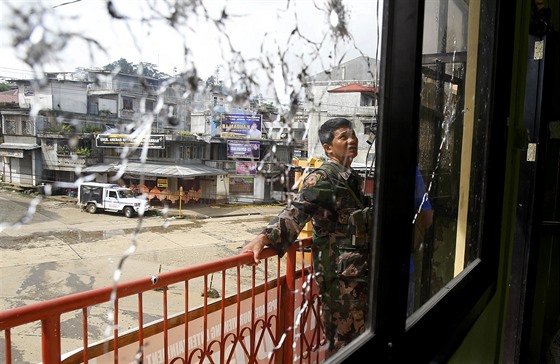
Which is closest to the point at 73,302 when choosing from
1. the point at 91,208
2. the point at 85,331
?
the point at 85,331

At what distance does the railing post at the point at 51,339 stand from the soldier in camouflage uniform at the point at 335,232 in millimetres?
640

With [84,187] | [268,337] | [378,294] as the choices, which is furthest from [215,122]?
[268,337]

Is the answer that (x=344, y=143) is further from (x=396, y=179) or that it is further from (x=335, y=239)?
(x=335, y=239)

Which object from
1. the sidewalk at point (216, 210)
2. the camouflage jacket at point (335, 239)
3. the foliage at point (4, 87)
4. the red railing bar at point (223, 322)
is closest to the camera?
the foliage at point (4, 87)

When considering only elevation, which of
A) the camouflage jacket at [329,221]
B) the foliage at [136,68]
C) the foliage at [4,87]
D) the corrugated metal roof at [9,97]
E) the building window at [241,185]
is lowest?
the camouflage jacket at [329,221]

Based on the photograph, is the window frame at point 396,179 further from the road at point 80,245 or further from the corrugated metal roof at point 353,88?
the road at point 80,245

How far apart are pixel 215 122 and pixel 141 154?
0.17 meters

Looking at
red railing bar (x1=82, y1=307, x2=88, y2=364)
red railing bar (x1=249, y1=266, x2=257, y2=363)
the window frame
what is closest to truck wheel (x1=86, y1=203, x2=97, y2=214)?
red railing bar (x1=82, y1=307, x2=88, y2=364)

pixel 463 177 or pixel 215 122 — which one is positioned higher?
pixel 215 122

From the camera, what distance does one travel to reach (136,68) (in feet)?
1.97

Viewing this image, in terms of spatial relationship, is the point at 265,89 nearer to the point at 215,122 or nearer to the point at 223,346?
the point at 215,122

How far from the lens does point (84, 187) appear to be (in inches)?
27.2

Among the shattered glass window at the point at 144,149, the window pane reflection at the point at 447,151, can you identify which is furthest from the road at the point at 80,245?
the window pane reflection at the point at 447,151

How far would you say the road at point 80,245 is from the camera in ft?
2.25
